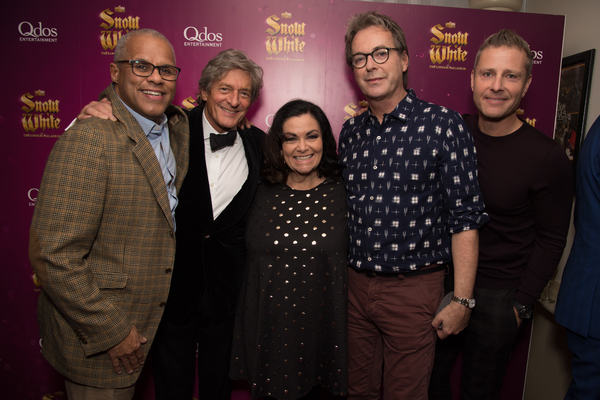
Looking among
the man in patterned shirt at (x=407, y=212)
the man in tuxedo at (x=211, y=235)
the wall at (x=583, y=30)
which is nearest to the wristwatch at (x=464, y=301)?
the man in patterned shirt at (x=407, y=212)

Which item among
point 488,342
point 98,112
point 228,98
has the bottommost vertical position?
point 488,342

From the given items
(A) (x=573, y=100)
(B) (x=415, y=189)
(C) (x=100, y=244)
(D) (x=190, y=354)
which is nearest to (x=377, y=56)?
(B) (x=415, y=189)

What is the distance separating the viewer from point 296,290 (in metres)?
1.67

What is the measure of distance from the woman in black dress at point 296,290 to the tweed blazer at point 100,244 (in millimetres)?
437

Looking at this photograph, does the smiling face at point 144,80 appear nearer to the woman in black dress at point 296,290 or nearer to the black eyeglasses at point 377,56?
the woman in black dress at point 296,290

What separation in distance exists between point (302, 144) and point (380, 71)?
49cm

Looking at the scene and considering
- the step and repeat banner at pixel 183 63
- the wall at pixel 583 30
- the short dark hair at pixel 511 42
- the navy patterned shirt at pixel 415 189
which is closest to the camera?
the navy patterned shirt at pixel 415 189

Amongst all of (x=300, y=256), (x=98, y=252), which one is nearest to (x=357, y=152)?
(x=300, y=256)

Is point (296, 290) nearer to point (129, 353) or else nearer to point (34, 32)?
point (129, 353)

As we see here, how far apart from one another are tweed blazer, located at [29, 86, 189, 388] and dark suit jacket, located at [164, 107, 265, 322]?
0.66 ft

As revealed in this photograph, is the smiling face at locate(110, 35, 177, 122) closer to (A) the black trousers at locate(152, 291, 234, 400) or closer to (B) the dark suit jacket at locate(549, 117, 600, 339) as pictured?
(A) the black trousers at locate(152, 291, 234, 400)

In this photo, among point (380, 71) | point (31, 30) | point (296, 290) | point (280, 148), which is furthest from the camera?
point (31, 30)

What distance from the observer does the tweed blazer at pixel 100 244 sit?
121cm

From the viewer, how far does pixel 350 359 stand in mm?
1771
